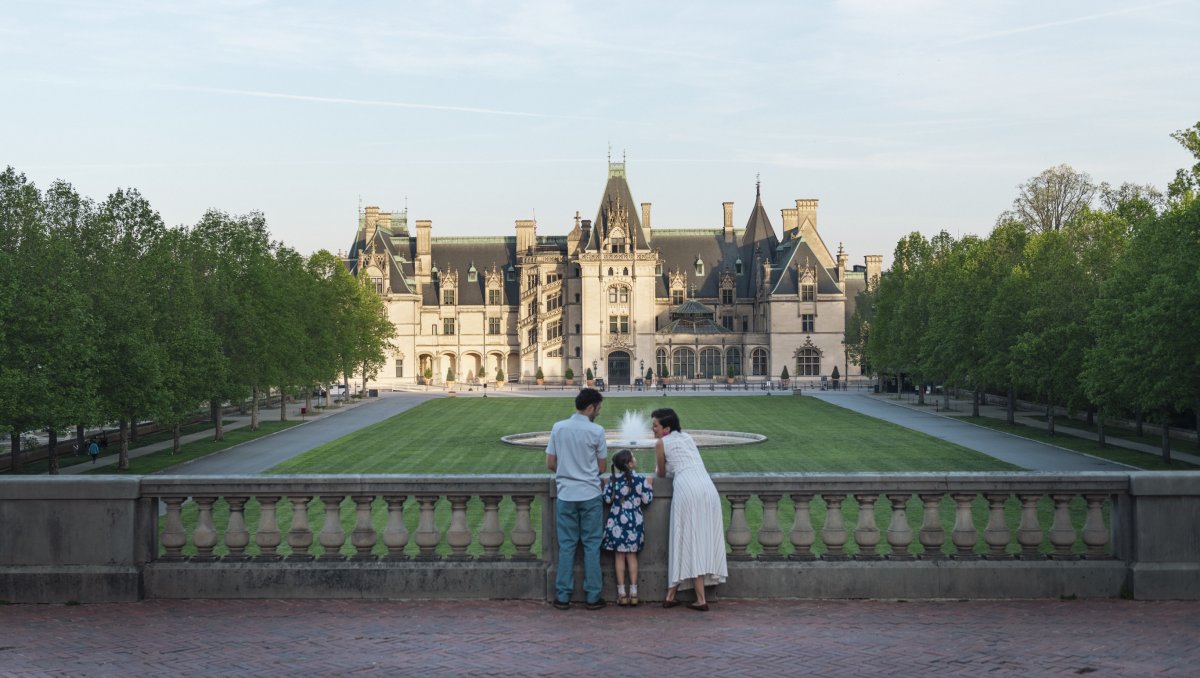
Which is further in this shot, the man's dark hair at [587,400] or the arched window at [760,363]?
the arched window at [760,363]

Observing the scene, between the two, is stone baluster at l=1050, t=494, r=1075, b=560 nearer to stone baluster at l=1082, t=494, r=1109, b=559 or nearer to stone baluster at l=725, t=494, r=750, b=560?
stone baluster at l=1082, t=494, r=1109, b=559

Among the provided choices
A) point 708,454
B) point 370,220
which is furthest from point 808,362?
point 708,454

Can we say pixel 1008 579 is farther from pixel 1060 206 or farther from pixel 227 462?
pixel 1060 206

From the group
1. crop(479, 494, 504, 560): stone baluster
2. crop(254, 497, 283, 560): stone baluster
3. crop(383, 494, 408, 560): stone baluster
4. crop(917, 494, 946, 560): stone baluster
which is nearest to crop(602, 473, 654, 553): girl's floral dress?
crop(479, 494, 504, 560): stone baluster

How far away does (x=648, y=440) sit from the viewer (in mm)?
47938

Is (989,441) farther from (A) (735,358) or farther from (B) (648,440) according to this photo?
(A) (735,358)

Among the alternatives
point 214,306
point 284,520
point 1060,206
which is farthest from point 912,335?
point 284,520

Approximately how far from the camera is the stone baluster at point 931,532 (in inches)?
472

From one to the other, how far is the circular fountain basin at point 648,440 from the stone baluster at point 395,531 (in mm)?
32808

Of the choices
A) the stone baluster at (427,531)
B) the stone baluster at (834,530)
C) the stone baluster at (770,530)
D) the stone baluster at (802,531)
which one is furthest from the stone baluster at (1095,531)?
the stone baluster at (427,531)

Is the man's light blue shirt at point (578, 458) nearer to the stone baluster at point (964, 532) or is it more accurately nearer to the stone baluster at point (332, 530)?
the stone baluster at point (332, 530)

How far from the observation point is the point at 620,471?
38.9 feet

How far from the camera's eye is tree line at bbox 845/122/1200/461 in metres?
35.6

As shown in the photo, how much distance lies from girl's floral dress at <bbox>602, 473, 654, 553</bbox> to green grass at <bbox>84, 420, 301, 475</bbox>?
30.1 meters
